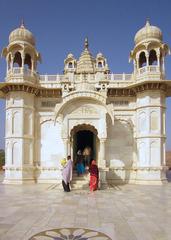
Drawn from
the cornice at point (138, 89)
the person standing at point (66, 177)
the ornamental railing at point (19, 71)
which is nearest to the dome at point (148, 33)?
the cornice at point (138, 89)

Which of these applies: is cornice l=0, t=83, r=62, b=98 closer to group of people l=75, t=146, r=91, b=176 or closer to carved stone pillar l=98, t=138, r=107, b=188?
group of people l=75, t=146, r=91, b=176

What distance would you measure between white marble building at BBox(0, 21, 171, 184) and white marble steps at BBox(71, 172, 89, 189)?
1500mm

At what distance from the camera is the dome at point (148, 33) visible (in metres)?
18.0

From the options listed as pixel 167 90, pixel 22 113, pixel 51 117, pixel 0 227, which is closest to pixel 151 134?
pixel 167 90

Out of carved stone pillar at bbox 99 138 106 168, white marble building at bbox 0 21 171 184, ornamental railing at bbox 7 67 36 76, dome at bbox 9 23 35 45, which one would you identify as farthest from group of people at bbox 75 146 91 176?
dome at bbox 9 23 35 45

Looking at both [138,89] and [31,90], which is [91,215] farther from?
[31,90]

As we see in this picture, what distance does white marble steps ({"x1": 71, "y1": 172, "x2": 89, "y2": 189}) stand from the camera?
601 inches

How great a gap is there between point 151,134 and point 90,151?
448 centimetres

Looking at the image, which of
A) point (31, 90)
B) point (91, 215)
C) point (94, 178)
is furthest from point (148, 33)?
point (91, 215)

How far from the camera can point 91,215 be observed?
8398 mm

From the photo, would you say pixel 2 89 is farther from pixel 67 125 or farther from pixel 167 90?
pixel 167 90

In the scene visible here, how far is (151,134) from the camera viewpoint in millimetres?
17219

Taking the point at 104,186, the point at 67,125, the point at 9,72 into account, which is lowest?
the point at 104,186

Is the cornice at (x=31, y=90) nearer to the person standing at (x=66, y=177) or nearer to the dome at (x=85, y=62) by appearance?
the dome at (x=85, y=62)
